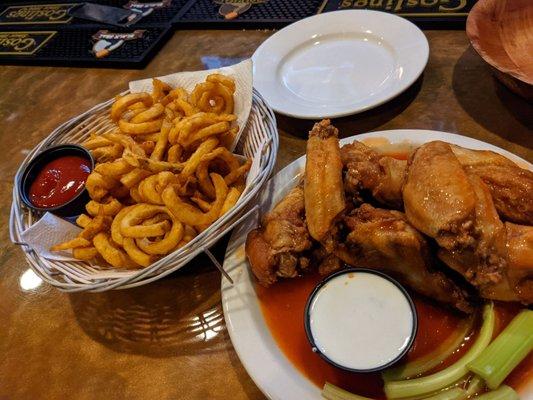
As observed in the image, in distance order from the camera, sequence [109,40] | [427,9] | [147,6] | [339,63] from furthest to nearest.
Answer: [147,6] → [109,40] → [427,9] → [339,63]

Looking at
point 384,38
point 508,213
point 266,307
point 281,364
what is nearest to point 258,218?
point 266,307

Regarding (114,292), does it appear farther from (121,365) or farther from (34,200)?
(34,200)

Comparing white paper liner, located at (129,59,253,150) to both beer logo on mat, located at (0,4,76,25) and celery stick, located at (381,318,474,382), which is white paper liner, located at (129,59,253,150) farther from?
beer logo on mat, located at (0,4,76,25)

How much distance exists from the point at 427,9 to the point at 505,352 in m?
2.71

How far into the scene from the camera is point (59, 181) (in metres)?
2.40

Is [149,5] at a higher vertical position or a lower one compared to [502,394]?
higher

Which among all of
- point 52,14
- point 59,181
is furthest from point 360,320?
point 52,14

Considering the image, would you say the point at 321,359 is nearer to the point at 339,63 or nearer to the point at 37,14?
the point at 339,63

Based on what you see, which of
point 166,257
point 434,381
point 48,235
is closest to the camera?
point 434,381

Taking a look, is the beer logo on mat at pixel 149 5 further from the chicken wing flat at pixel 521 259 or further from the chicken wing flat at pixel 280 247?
the chicken wing flat at pixel 521 259

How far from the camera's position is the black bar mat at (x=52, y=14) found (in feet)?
14.2

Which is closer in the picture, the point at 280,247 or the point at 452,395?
the point at 452,395

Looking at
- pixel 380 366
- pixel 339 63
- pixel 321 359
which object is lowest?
pixel 321 359

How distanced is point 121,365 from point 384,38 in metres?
2.56
